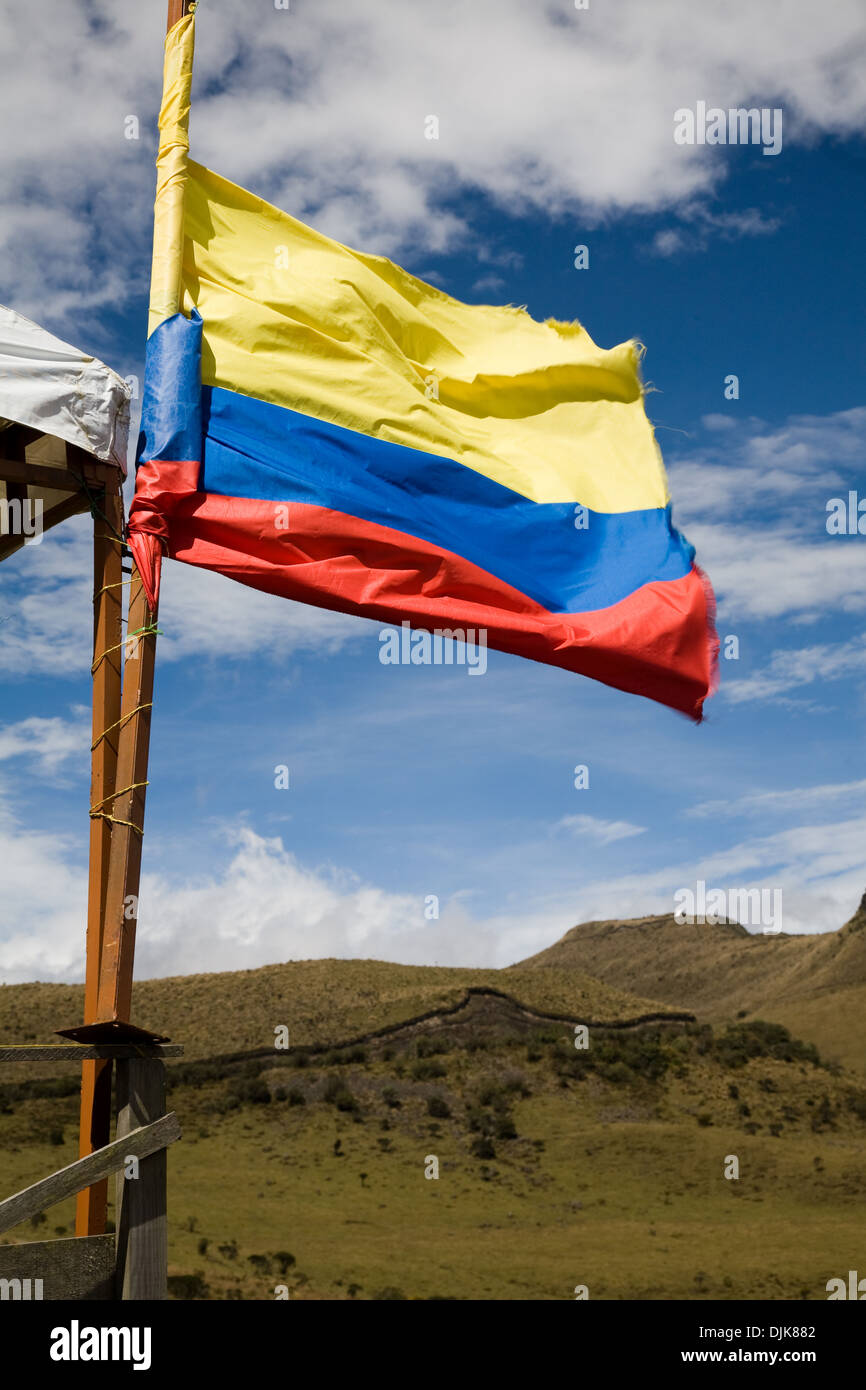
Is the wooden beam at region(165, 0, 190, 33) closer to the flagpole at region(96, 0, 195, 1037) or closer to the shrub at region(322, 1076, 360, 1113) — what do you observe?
the flagpole at region(96, 0, 195, 1037)

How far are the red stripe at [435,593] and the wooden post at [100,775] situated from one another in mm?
291

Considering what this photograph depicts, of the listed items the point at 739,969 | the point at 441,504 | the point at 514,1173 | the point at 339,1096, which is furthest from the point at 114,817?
the point at 739,969

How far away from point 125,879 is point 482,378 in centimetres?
456

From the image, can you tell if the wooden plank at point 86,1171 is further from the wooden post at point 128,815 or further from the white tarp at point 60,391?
the white tarp at point 60,391

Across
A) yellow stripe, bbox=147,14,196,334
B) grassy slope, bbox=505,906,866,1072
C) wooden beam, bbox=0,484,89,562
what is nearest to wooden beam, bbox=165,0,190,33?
yellow stripe, bbox=147,14,196,334

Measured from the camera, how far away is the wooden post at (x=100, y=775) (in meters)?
5.96

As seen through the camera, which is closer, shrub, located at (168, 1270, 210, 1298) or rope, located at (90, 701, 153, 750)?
rope, located at (90, 701, 153, 750)

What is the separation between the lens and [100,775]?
20.7 feet

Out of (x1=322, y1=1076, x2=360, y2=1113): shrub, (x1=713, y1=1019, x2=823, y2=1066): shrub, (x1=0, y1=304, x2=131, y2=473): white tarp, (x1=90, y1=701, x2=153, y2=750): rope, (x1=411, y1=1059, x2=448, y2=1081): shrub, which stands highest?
(x1=0, y1=304, x2=131, y2=473): white tarp

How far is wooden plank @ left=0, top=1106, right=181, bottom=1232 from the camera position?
16.3ft

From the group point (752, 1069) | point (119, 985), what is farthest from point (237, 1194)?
point (119, 985)

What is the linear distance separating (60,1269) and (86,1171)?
0.47 meters

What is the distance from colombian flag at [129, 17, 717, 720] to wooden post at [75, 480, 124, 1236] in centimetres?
21

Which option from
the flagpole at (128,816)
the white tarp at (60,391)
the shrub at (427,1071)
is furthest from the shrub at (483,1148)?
the white tarp at (60,391)
